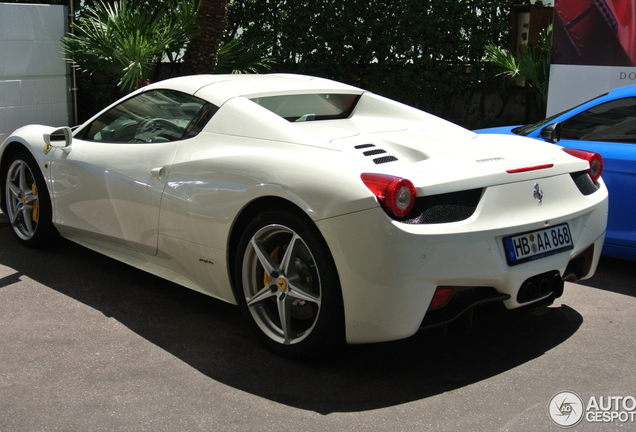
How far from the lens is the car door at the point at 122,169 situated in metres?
4.84

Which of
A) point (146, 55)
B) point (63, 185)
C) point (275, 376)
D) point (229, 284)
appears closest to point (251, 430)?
point (275, 376)

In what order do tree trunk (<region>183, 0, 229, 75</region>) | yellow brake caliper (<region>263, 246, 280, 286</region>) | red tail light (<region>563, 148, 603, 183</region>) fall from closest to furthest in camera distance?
1. yellow brake caliper (<region>263, 246, 280, 286</region>)
2. red tail light (<region>563, 148, 603, 183</region>)
3. tree trunk (<region>183, 0, 229, 75</region>)

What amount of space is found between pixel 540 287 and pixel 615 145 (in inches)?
81.8

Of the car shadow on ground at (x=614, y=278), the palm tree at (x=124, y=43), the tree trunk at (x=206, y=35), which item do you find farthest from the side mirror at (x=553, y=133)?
the tree trunk at (x=206, y=35)

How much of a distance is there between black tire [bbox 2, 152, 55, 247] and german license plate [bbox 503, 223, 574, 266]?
361 centimetres

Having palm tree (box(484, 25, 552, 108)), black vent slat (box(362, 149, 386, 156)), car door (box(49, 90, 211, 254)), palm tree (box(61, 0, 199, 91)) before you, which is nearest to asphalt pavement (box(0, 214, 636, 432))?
car door (box(49, 90, 211, 254))

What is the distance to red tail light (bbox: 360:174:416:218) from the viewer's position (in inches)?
142

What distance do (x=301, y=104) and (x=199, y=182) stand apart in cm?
100

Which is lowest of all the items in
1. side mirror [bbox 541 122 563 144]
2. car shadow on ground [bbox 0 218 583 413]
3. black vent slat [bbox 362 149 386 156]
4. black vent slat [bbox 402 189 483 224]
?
car shadow on ground [bbox 0 218 583 413]

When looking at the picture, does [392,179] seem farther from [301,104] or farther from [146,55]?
[146,55]

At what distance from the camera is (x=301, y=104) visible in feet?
16.8

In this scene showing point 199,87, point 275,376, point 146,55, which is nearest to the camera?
point 275,376

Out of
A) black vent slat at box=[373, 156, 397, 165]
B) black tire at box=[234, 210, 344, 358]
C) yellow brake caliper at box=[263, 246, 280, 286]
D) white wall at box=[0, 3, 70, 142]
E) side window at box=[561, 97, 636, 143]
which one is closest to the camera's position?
black tire at box=[234, 210, 344, 358]

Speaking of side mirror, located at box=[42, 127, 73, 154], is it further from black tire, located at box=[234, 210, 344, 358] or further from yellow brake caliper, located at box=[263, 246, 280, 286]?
yellow brake caliper, located at box=[263, 246, 280, 286]
